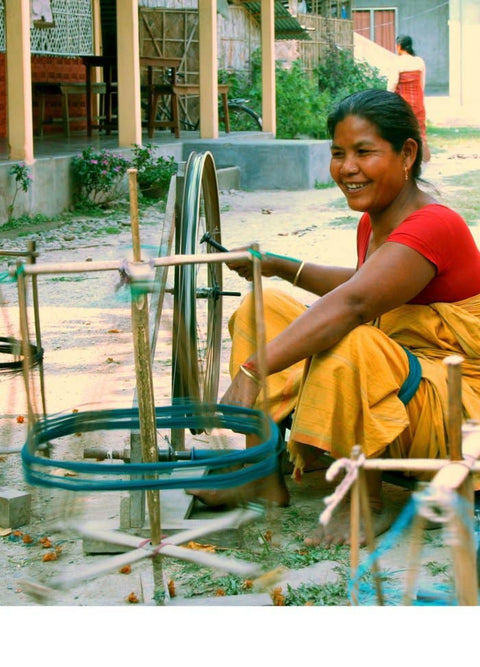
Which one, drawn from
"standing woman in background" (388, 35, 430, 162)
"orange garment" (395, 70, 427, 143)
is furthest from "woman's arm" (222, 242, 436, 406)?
"orange garment" (395, 70, 427, 143)

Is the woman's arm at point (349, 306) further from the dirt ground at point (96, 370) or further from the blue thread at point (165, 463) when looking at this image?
the dirt ground at point (96, 370)

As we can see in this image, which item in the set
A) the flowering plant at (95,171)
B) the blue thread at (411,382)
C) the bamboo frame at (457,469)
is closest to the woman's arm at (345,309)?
the blue thread at (411,382)

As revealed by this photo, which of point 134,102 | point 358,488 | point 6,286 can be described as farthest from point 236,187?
point 358,488

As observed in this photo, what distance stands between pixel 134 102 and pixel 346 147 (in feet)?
26.4

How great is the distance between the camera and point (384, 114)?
2.71 meters

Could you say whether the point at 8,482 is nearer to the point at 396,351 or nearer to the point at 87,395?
the point at 87,395

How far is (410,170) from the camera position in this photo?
111 inches

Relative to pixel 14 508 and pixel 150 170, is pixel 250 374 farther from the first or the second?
pixel 150 170

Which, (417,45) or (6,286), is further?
(417,45)

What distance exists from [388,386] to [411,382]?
0.10m

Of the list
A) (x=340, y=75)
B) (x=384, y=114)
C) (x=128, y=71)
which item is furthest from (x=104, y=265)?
(x=340, y=75)

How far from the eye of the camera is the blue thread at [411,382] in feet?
8.84

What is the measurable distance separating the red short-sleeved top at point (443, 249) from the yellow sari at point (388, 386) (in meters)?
0.04

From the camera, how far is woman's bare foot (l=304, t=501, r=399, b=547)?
2.73m
